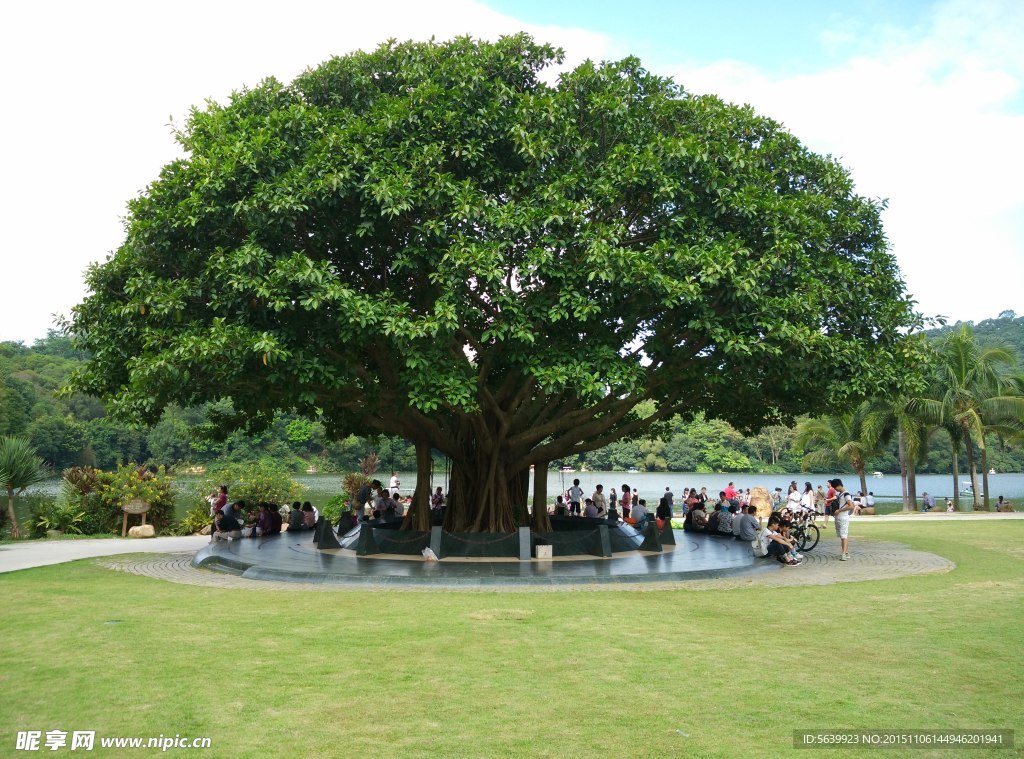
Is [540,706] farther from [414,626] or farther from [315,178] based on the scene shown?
[315,178]

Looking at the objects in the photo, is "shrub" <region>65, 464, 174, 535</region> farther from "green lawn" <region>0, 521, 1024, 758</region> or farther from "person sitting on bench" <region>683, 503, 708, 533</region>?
"person sitting on bench" <region>683, 503, 708, 533</region>

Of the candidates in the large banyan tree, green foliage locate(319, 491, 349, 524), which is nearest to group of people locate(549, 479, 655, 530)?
the large banyan tree

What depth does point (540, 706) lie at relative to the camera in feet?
21.1

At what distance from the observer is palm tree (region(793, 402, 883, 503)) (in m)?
37.2

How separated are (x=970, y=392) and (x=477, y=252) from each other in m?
30.1

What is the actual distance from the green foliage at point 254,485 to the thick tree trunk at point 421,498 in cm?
957

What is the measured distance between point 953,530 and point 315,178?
20.9 meters

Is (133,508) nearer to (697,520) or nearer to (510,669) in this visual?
(697,520)

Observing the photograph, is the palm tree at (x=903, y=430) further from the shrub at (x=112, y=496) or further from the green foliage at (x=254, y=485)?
the shrub at (x=112, y=496)

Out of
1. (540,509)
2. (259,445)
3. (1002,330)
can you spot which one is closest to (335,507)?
(540,509)

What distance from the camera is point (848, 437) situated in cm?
4031

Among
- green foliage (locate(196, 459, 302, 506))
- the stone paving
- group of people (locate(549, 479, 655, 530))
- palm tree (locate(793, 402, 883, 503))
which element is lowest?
the stone paving

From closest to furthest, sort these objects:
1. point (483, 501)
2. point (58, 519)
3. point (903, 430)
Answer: point (483, 501), point (58, 519), point (903, 430)

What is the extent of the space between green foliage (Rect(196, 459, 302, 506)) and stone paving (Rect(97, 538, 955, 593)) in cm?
830
